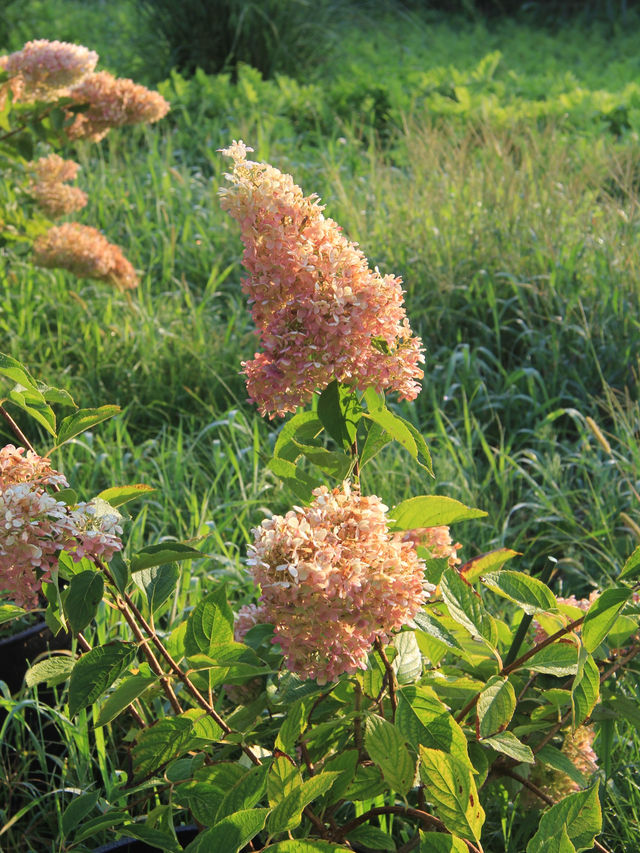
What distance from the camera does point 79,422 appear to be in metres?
1.00

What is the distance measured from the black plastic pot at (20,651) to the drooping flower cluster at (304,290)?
995mm

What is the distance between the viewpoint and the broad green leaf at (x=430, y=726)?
94 centimetres

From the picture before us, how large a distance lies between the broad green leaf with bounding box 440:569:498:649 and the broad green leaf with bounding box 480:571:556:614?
0.13 feet

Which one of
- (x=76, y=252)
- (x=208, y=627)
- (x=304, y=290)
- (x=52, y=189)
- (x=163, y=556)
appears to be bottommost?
(x=76, y=252)

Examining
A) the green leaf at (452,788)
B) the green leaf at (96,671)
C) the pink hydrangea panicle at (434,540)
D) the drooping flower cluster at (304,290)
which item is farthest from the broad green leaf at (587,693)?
the green leaf at (96,671)

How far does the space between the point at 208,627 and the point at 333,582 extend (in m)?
0.31

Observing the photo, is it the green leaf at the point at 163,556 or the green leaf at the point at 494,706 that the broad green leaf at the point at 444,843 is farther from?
the green leaf at the point at 163,556

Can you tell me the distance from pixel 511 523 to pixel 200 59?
16.7ft

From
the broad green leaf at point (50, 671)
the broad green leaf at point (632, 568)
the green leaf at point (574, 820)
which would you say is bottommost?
the broad green leaf at point (50, 671)

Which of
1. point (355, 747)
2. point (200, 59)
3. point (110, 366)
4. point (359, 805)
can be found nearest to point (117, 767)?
point (359, 805)

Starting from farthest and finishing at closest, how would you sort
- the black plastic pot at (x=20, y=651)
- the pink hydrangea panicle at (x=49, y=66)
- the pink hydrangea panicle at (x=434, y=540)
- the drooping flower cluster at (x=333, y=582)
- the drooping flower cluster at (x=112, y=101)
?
1. the drooping flower cluster at (x=112, y=101)
2. the pink hydrangea panicle at (x=49, y=66)
3. the black plastic pot at (x=20, y=651)
4. the pink hydrangea panicle at (x=434, y=540)
5. the drooping flower cluster at (x=333, y=582)

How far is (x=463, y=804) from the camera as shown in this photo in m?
0.88

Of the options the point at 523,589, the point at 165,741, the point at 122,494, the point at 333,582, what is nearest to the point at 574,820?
the point at 523,589

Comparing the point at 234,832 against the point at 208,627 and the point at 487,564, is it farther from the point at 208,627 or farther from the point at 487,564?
the point at 487,564
